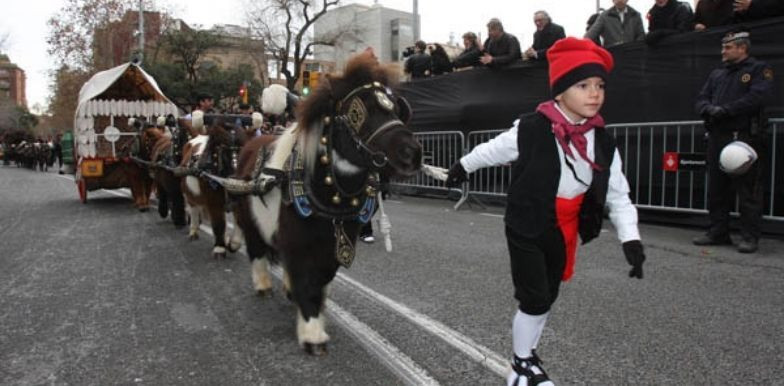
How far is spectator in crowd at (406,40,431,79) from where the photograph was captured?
13805mm

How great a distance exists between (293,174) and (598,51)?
6.31 feet

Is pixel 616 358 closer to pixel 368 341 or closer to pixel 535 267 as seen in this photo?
pixel 535 267

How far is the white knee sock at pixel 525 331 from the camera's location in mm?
2875

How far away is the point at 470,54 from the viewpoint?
12.5 metres

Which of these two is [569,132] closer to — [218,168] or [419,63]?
[218,168]

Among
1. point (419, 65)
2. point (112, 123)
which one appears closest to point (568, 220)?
point (419, 65)

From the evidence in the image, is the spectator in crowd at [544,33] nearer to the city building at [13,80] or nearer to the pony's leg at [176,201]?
the pony's leg at [176,201]

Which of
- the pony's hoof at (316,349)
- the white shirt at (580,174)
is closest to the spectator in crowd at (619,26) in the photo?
the white shirt at (580,174)

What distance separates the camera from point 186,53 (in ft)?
130

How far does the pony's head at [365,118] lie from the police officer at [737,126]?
4836 millimetres

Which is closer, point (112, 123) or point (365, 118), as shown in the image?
point (365, 118)

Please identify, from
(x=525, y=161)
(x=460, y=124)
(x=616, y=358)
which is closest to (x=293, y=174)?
(x=525, y=161)

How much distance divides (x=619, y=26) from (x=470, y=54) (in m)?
3.48

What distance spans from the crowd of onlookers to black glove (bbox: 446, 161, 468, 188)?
254 inches
